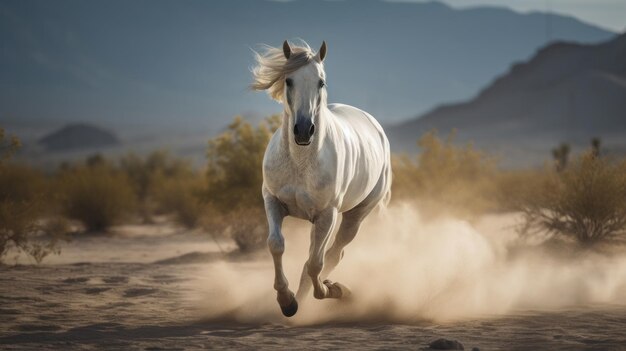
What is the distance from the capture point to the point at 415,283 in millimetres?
8586

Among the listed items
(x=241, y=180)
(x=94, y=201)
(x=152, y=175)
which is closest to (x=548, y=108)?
(x=152, y=175)

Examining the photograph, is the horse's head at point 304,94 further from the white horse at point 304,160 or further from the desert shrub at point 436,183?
the desert shrub at point 436,183

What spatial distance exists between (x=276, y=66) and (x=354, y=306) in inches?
103

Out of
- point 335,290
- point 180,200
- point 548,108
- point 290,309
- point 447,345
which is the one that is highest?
point 548,108

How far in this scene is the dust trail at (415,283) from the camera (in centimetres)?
815

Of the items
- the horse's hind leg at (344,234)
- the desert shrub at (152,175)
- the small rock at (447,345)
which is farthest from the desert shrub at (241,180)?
the small rock at (447,345)

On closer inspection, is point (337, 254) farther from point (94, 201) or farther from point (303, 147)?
point (94, 201)

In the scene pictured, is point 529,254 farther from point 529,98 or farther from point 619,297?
point 529,98

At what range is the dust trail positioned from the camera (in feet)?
26.7

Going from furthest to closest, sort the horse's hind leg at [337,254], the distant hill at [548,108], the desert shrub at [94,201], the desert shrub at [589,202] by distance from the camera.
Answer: the distant hill at [548,108] < the desert shrub at [94,201] < the desert shrub at [589,202] < the horse's hind leg at [337,254]

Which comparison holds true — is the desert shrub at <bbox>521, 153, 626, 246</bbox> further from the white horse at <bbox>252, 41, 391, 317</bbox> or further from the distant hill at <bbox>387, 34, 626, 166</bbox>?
the distant hill at <bbox>387, 34, 626, 166</bbox>

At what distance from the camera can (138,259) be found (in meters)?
15.1

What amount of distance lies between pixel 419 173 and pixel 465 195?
121 centimetres

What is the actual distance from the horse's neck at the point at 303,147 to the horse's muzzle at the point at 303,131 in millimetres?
353
